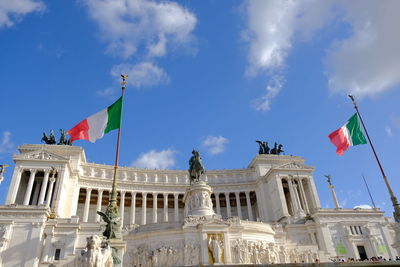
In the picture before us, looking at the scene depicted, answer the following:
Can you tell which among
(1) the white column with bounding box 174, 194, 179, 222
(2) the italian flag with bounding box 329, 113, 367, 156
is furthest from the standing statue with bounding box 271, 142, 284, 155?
(2) the italian flag with bounding box 329, 113, 367, 156

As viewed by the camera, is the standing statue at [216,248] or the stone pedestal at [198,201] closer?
the standing statue at [216,248]

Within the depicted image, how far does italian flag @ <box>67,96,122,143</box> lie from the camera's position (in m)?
23.7

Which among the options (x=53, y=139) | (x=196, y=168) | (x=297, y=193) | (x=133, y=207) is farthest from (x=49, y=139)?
(x=297, y=193)

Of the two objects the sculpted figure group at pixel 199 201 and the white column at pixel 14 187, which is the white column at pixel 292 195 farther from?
the white column at pixel 14 187

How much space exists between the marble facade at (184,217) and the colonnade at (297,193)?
21cm

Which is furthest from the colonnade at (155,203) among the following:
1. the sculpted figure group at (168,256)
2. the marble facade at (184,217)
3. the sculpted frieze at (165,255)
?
the sculpted figure group at (168,256)

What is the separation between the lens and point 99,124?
79.3ft

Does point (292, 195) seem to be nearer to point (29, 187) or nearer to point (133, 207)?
point (133, 207)

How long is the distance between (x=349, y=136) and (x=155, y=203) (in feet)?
157

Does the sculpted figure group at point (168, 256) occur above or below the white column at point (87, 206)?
below

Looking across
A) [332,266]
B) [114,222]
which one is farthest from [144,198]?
[332,266]

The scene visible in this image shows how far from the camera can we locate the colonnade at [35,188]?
5592 cm

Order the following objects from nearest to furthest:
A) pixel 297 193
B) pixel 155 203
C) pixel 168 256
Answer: pixel 168 256
pixel 297 193
pixel 155 203

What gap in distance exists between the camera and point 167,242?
110 feet
